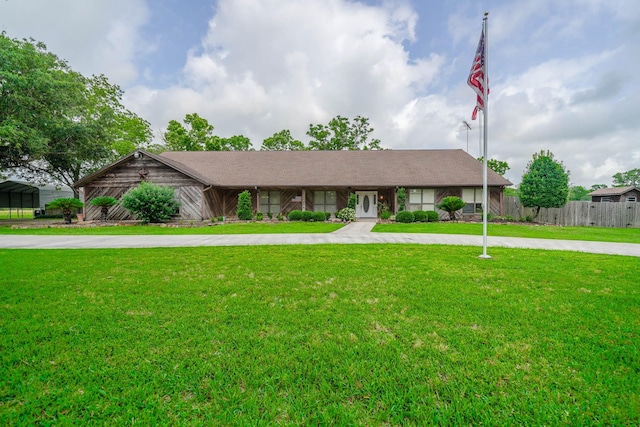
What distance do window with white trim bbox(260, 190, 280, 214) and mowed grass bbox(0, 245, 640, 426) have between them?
14.4m

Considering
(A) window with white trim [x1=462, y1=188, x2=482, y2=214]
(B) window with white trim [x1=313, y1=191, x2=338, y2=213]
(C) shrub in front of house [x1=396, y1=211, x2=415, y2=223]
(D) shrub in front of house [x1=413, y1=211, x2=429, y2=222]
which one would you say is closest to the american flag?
(C) shrub in front of house [x1=396, y1=211, x2=415, y2=223]

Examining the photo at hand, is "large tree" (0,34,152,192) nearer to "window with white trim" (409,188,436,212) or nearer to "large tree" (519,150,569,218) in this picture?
"window with white trim" (409,188,436,212)

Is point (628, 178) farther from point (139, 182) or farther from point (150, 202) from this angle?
point (139, 182)

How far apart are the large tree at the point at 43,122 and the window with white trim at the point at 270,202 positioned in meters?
12.3

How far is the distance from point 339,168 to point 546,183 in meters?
12.7

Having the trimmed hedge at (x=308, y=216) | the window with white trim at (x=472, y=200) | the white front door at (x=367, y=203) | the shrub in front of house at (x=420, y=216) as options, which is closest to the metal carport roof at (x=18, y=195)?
the trimmed hedge at (x=308, y=216)

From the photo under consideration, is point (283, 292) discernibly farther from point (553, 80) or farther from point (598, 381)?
point (553, 80)

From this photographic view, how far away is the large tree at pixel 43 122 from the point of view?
49.9 ft

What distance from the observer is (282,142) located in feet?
119

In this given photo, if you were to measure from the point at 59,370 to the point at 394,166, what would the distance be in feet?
65.3

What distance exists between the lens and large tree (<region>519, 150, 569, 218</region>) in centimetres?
1628

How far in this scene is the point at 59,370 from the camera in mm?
2207

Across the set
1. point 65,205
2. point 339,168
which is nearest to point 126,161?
point 65,205

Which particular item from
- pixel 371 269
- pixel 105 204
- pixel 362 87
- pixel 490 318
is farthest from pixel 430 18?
pixel 105 204
